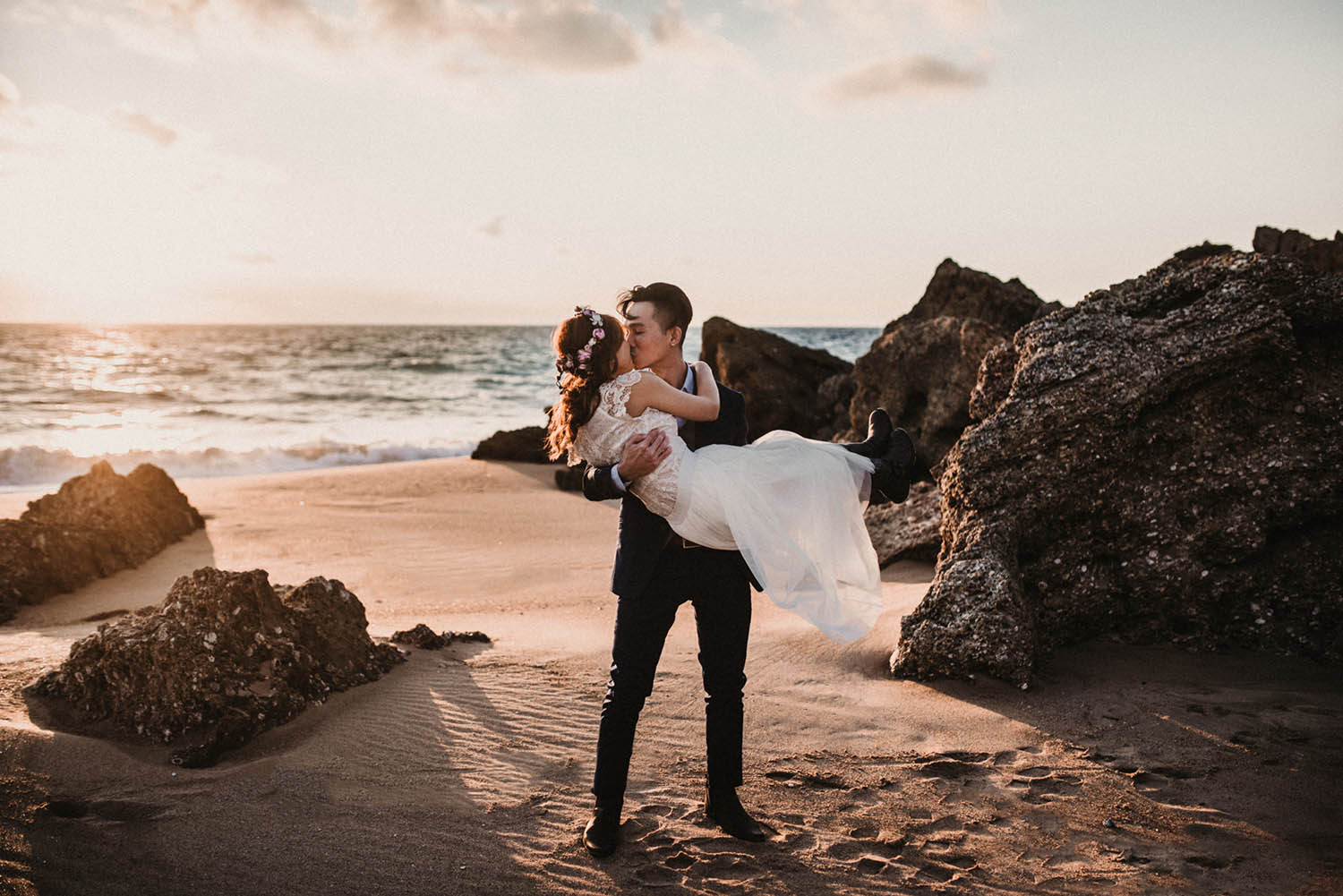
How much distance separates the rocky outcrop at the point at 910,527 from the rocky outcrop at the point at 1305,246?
5.12m

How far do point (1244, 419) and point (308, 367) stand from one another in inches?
1830

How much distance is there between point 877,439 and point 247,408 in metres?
29.7

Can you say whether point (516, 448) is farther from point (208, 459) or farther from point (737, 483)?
point (737, 483)

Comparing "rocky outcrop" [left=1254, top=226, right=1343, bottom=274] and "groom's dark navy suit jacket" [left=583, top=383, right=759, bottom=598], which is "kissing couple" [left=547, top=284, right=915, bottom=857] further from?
"rocky outcrop" [left=1254, top=226, right=1343, bottom=274]

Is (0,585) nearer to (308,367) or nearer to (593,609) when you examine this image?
(593,609)

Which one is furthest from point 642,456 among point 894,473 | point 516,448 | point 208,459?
point 208,459

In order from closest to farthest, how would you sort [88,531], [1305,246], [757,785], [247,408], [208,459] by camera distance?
[757,785]
[88,531]
[1305,246]
[208,459]
[247,408]

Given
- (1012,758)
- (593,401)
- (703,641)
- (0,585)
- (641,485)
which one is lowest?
(0,585)

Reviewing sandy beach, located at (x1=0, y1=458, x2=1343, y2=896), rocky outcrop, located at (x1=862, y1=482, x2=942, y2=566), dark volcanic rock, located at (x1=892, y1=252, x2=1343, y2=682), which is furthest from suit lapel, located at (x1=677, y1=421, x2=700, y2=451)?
rocky outcrop, located at (x1=862, y1=482, x2=942, y2=566)

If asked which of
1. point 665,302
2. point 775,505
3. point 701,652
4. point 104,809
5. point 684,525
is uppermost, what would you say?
point 665,302

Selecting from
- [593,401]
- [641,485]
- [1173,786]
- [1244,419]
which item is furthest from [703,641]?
[1244,419]

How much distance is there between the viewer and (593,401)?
389 cm

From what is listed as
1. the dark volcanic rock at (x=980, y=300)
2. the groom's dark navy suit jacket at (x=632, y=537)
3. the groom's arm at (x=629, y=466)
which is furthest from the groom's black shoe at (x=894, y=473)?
the dark volcanic rock at (x=980, y=300)

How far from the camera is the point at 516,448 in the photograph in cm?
1698
